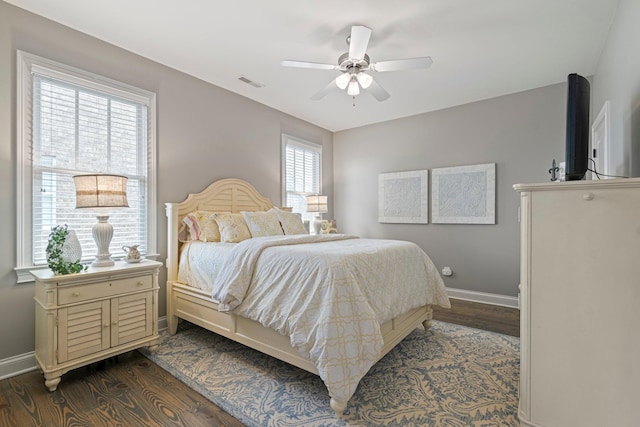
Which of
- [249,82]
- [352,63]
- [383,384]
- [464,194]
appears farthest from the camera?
[464,194]

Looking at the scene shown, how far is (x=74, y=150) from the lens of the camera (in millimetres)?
2590

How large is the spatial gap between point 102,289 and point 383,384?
7.18 ft

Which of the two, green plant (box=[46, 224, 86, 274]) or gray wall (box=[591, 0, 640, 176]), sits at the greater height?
gray wall (box=[591, 0, 640, 176])

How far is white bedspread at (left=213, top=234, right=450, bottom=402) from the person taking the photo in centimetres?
176

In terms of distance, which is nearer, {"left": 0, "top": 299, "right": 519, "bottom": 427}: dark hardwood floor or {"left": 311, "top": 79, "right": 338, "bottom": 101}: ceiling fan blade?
{"left": 0, "top": 299, "right": 519, "bottom": 427}: dark hardwood floor

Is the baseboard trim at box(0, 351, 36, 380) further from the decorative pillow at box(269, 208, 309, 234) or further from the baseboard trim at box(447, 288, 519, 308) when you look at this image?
the baseboard trim at box(447, 288, 519, 308)

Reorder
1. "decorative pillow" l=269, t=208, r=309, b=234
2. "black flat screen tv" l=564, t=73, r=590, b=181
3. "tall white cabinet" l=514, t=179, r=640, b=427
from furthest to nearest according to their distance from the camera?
"decorative pillow" l=269, t=208, r=309, b=234 < "black flat screen tv" l=564, t=73, r=590, b=181 < "tall white cabinet" l=514, t=179, r=640, b=427

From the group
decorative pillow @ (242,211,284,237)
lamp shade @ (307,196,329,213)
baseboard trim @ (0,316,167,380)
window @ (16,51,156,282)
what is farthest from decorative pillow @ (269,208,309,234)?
baseboard trim @ (0,316,167,380)

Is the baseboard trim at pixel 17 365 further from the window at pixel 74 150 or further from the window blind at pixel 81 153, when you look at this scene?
the window blind at pixel 81 153

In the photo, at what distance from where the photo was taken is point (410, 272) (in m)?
2.64

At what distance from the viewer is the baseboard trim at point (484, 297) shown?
12.8 feet

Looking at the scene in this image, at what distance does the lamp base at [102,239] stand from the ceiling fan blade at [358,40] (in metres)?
2.40

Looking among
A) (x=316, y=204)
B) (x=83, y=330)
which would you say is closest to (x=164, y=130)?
(x=83, y=330)

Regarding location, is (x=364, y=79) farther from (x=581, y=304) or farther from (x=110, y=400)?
(x=110, y=400)
